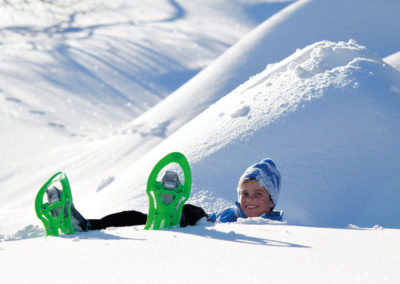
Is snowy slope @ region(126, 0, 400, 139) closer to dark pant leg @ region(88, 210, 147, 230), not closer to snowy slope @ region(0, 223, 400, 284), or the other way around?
dark pant leg @ region(88, 210, 147, 230)

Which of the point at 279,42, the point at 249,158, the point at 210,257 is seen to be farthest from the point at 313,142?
the point at 279,42

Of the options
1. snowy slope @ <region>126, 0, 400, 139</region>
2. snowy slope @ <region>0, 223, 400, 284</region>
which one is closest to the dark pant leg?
snowy slope @ <region>0, 223, 400, 284</region>

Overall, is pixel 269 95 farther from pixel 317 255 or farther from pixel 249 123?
pixel 317 255

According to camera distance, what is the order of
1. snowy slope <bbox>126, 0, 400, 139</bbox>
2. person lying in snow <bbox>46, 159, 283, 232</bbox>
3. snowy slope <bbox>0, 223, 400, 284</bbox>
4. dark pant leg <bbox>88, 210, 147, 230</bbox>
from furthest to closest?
snowy slope <bbox>126, 0, 400, 139</bbox> → person lying in snow <bbox>46, 159, 283, 232</bbox> → dark pant leg <bbox>88, 210, 147, 230</bbox> → snowy slope <bbox>0, 223, 400, 284</bbox>

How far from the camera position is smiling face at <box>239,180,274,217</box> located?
2.46 m

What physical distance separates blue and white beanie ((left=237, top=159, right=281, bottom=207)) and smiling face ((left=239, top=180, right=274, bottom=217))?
0.02 metres

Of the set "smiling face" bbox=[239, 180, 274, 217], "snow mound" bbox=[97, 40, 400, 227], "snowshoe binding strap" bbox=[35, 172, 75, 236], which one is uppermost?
"snow mound" bbox=[97, 40, 400, 227]

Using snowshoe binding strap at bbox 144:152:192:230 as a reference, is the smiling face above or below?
above

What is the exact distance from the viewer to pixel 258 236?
1.75 metres

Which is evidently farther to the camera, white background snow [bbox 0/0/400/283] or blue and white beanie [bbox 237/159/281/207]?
blue and white beanie [bbox 237/159/281/207]

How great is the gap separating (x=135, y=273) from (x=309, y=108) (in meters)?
2.54

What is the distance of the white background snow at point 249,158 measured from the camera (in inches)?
54.3

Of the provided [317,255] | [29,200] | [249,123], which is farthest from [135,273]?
[29,200]

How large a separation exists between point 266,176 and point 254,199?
0.40 feet
